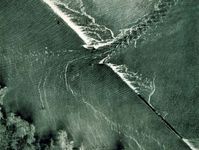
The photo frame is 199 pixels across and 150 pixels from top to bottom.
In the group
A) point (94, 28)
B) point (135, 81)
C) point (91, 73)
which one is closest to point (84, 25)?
point (94, 28)

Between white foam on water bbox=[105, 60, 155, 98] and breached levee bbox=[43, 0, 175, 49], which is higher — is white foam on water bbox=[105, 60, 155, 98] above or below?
below

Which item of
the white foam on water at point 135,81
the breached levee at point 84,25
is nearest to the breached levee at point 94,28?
the breached levee at point 84,25

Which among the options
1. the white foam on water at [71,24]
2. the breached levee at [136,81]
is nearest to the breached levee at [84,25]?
the white foam on water at [71,24]

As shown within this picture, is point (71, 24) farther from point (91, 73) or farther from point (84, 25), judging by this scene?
point (91, 73)

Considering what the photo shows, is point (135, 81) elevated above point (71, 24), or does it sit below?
below

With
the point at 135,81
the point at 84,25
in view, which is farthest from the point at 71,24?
the point at 135,81

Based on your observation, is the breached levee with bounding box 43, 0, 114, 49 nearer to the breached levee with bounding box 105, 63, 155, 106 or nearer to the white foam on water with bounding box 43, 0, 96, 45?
the white foam on water with bounding box 43, 0, 96, 45

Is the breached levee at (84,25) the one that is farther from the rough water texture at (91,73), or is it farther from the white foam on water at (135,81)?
the white foam on water at (135,81)

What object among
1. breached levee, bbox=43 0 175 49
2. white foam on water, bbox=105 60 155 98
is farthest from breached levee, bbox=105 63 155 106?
breached levee, bbox=43 0 175 49

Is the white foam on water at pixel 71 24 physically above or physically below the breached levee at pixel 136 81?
above

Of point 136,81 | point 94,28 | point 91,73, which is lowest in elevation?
point 136,81

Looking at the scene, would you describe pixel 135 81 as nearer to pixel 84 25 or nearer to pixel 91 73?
pixel 91 73

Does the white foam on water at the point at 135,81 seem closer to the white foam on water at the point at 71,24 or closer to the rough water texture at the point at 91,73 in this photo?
the rough water texture at the point at 91,73
